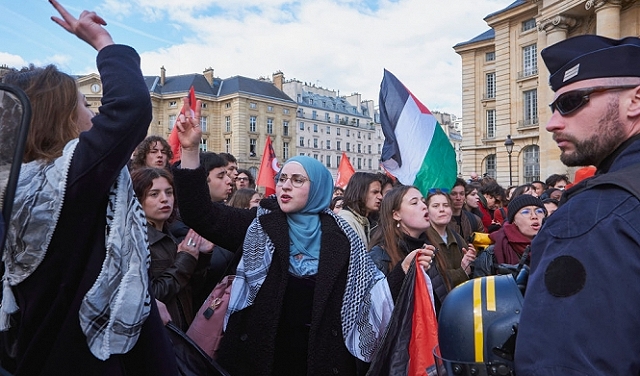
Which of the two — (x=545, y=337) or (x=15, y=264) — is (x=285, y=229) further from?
(x=545, y=337)

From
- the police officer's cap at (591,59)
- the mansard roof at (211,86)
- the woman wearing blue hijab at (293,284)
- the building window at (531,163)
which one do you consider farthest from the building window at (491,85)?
the police officer's cap at (591,59)

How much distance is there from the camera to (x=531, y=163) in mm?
35625

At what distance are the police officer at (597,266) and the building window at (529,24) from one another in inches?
1420

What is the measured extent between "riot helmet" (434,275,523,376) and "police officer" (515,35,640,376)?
364 mm

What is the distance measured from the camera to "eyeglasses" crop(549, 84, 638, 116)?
1.73 m

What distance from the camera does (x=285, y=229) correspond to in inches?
132

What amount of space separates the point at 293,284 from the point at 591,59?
2162mm

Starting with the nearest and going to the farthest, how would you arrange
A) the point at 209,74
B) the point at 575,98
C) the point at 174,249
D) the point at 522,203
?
the point at 575,98 < the point at 174,249 < the point at 522,203 < the point at 209,74

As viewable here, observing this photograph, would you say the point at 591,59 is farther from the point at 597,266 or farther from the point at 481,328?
the point at 481,328

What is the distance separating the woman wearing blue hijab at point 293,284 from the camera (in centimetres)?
310

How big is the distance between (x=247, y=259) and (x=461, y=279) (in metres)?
2.17

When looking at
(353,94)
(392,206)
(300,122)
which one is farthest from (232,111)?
(392,206)

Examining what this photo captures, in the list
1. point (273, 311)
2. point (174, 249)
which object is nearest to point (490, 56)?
point (174, 249)

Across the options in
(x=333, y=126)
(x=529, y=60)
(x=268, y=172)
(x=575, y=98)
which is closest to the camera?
(x=575, y=98)
